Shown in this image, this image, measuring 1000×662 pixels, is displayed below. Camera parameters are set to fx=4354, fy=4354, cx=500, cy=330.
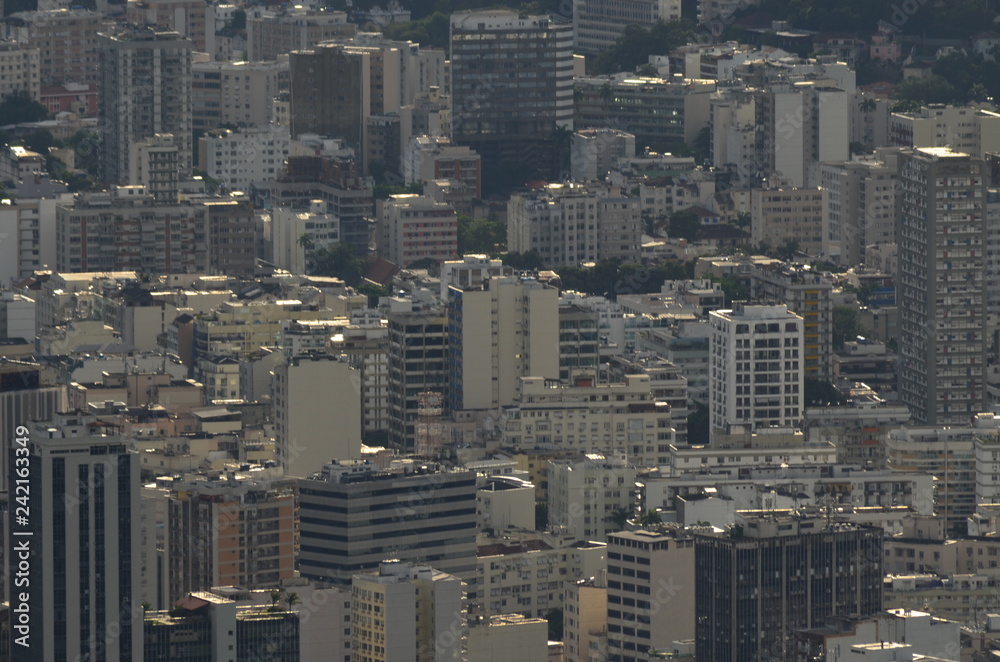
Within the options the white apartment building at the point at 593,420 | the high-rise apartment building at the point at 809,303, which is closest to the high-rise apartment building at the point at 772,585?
the white apartment building at the point at 593,420

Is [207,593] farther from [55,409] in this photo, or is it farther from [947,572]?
[947,572]

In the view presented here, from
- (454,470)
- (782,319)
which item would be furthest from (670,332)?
(454,470)

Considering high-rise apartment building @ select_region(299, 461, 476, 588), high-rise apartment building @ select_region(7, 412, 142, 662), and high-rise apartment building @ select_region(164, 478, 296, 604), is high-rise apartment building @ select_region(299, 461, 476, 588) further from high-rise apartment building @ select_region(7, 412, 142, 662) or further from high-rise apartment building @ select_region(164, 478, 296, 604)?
high-rise apartment building @ select_region(7, 412, 142, 662)

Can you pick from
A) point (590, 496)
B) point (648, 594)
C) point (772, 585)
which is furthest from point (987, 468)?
point (772, 585)

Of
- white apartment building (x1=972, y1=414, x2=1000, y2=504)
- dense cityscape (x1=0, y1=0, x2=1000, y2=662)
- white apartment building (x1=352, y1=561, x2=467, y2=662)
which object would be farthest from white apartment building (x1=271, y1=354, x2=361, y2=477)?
white apartment building (x1=352, y1=561, x2=467, y2=662)

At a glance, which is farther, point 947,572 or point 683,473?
point 683,473

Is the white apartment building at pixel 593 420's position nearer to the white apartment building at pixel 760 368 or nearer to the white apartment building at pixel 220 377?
the white apartment building at pixel 760 368
